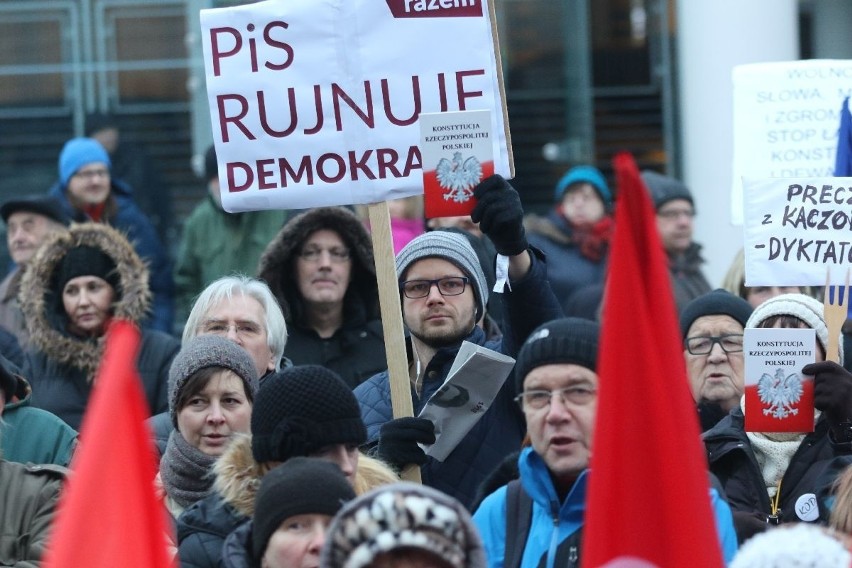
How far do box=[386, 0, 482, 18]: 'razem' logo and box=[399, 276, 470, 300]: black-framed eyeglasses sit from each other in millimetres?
845

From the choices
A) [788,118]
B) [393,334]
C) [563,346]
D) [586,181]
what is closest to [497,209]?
[393,334]

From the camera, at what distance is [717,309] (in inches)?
269

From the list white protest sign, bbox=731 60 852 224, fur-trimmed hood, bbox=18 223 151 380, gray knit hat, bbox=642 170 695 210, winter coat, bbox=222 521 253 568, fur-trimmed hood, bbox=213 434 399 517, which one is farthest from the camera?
gray knit hat, bbox=642 170 695 210

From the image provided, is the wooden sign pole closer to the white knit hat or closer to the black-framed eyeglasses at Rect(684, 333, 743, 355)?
the black-framed eyeglasses at Rect(684, 333, 743, 355)

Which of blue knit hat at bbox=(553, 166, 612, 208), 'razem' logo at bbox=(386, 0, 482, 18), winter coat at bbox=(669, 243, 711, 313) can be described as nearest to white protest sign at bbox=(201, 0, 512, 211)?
'razem' logo at bbox=(386, 0, 482, 18)

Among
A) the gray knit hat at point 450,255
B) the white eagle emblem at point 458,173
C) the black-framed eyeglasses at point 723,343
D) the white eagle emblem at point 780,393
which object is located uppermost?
the white eagle emblem at point 458,173

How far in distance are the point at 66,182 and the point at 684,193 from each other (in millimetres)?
3112

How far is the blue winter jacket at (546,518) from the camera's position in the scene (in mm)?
4723

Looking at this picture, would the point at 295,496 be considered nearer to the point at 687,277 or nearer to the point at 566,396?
the point at 566,396

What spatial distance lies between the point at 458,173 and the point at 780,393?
1182mm

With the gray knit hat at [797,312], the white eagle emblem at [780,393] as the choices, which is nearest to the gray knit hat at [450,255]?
the gray knit hat at [797,312]

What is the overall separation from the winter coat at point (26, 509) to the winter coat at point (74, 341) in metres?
1.88

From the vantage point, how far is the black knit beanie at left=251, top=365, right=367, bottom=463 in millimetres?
4961

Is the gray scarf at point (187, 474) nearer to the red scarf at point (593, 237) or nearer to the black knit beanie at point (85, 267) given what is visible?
the black knit beanie at point (85, 267)
